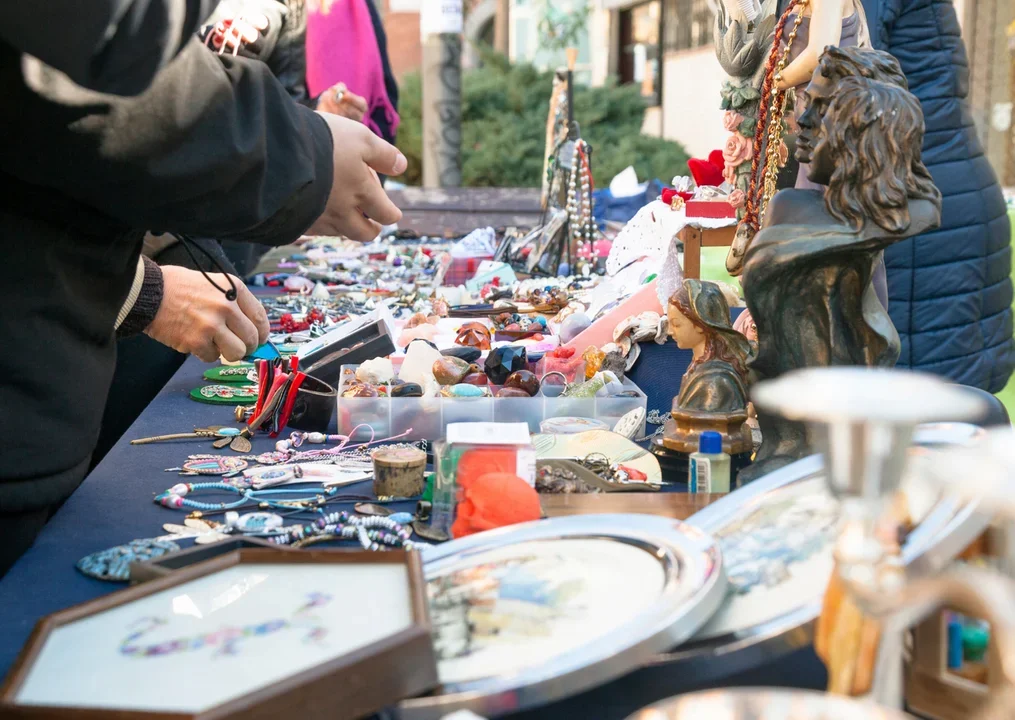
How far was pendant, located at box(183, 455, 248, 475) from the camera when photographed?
5.13 feet

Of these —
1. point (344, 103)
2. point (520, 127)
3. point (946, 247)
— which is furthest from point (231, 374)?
point (520, 127)

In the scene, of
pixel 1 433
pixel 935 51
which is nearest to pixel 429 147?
pixel 935 51

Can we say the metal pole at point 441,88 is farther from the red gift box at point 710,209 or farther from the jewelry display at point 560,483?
the jewelry display at point 560,483

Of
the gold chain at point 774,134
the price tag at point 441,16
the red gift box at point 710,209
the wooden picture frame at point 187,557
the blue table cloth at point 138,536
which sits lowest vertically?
the blue table cloth at point 138,536

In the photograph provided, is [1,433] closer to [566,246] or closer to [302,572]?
[302,572]

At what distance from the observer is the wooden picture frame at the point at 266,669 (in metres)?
0.69

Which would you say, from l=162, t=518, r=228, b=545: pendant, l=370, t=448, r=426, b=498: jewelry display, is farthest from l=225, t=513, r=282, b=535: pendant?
l=370, t=448, r=426, b=498: jewelry display

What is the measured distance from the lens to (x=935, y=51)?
2.97 meters

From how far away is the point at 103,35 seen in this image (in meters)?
0.93

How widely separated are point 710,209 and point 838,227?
1.19 meters

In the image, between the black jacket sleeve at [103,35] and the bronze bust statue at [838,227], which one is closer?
the black jacket sleeve at [103,35]

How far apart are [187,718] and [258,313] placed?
4.06 ft

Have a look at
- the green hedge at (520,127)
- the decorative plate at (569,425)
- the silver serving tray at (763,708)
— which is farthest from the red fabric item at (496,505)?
the green hedge at (520,127)

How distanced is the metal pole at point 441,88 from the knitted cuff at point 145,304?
5227 millimetres
